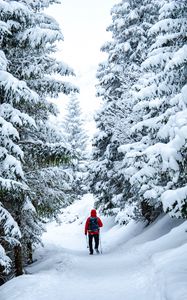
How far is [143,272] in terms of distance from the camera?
10.5m

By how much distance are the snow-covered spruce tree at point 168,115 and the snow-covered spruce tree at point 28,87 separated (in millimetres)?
2846

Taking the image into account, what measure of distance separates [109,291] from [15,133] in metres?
4.44

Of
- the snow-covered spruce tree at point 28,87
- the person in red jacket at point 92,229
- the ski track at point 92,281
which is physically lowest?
the ski track at point 92,281

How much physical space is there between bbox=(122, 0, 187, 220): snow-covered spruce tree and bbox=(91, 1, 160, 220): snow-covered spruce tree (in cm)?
372

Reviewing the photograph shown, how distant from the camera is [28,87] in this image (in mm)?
11445

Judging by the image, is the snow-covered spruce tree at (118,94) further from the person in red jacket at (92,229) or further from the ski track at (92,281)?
the ski track at (92,281)

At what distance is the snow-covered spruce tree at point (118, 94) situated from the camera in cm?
1977

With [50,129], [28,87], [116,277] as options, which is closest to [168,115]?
[50,129]

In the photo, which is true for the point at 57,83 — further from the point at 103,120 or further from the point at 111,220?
the point at 111,220

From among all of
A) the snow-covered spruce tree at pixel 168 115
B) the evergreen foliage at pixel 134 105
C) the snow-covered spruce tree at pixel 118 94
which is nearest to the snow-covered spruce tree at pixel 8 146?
the snow-covered spruce tree at pixel 168 115

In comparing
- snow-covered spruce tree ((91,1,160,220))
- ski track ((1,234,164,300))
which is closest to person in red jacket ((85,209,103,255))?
snow-covered spruce tree ((91,1,160,220))

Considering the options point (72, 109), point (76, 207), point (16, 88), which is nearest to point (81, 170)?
point (76, 207)

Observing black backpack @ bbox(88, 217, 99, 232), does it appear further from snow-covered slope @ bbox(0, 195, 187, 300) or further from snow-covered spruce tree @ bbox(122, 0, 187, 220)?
snow-covered spruce tree @ bbox(122, 0, 187, 220)

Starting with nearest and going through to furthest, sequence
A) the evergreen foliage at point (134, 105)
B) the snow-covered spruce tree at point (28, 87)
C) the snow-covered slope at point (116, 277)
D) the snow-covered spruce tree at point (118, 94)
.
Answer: the snow-covered slope at point (116, 277), the snow-covered spruce tree at point (28, 87), the evergreen foliage at point (134, 105), the snow-covered spruce tree at point (118, 94)
